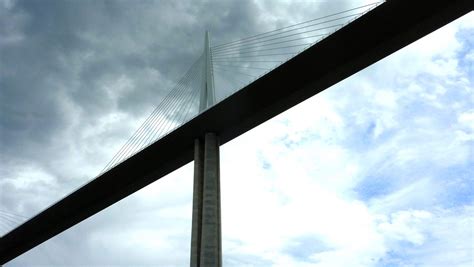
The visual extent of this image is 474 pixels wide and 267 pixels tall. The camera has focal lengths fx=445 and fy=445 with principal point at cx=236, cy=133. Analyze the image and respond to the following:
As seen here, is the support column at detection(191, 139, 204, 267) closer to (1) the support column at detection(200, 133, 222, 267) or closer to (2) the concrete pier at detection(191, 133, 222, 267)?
(2) the concrete pier at detection(191, 133, 222, 267)

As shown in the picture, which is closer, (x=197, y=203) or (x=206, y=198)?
(x=206, y=198)

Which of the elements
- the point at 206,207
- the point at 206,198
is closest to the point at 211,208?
the point at 206,207

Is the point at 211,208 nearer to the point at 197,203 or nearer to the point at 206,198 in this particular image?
the point at 206,198

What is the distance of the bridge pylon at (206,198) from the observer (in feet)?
73.4

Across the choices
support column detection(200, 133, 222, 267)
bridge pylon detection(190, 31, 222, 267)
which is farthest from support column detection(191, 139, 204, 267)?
support column detection(200, 133, 222, 267)

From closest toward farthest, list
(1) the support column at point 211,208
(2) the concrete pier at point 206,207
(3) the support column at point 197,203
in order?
(1) the support column at point 211,208 → (2) the concrete pier at point 206,207 → (3) the support column at point 197,203

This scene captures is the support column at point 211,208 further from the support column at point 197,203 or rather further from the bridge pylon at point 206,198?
the support column at point 197,203

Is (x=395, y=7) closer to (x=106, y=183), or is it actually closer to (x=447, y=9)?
(x=447, y=9)

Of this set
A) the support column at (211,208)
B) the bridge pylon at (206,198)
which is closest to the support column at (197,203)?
the bridge pylon at (206,198)

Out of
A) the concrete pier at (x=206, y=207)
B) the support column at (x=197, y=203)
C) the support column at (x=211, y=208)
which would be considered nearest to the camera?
the support column at (x=211, y=208)

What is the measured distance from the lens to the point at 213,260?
22.1 meters

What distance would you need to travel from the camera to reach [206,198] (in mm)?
23875

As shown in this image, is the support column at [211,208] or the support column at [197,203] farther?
the support column at [197,203]

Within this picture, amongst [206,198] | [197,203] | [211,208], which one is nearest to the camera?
[211,208]
